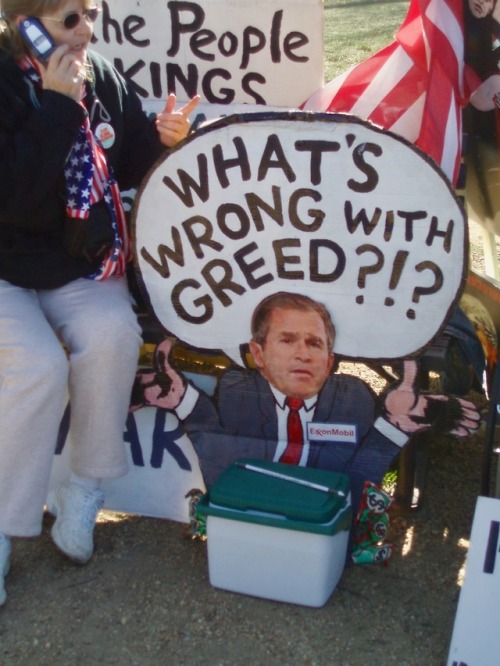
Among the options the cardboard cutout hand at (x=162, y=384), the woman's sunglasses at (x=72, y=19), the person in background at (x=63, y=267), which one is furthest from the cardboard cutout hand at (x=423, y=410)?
the woman's sunglasses at (x=72, y=19)

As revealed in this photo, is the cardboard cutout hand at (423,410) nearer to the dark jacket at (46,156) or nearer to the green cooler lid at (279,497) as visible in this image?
the green cooler lid at (279,497)

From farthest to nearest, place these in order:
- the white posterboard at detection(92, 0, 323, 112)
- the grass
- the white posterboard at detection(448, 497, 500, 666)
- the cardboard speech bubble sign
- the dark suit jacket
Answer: the grass < the white posterboard at detection(92, 0, 323, 112) < the dark suit jacket < the cardboard speech bubble sign < the white posterboard at detection(448, 497, 500, 666)

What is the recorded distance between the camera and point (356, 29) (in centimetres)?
1335

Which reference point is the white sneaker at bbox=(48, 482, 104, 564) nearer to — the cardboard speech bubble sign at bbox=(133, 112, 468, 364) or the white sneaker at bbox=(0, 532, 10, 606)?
the white sneaker at bbox=(0, 532, 10, 606)

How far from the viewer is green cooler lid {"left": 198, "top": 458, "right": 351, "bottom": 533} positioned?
2.65m

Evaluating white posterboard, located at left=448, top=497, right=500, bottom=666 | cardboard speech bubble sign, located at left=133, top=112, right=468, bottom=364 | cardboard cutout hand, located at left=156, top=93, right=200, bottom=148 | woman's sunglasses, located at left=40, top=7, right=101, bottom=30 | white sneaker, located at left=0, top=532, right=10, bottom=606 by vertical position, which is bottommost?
white sneaker, located at left=0, top=532, right=10, bottom=606

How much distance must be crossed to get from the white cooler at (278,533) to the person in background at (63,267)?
413 mm

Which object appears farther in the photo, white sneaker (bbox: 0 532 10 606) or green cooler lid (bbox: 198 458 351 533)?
white sneaker (bbox: 0 532 10 606)

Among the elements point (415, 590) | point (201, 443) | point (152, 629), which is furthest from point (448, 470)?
point (152, 629)

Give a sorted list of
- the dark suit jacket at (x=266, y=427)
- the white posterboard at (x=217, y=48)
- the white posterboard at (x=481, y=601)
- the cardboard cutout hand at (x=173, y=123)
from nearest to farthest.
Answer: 1. the white posterboard at (x=481, y=601)
2. the dark suit jacket at (x=266, y=427)
3. the cardboard cutout hand at (x=173, y=123)
4. the white posterboard at (x=217, y=48)

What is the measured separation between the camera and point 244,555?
2760mm

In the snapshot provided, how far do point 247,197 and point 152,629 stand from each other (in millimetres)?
1243

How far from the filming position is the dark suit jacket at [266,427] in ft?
9.57

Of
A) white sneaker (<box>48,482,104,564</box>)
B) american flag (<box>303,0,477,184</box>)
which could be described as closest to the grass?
american flag (<box>303,0,477,184</box>)
